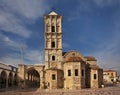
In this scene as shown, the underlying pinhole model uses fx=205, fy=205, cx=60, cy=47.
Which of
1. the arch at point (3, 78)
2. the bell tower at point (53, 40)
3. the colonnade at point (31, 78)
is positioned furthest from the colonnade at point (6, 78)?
the bell tower at point (53, 40)

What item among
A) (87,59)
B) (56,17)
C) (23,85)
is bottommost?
(23,85)

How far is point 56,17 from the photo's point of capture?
4894cm

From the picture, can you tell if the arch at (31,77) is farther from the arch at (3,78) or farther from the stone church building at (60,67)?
the arch at (3,78)

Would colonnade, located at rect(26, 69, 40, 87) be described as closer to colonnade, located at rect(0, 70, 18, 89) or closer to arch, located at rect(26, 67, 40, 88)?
arch, located at rect(26, 67, 40, 88)

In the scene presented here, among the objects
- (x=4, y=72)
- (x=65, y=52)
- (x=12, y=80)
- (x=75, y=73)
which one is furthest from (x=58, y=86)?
(x=12, y=80)

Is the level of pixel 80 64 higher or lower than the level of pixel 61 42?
lower

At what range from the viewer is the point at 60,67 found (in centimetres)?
4534

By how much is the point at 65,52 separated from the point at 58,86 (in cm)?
936

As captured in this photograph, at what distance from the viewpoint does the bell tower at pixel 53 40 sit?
4641 centimetres

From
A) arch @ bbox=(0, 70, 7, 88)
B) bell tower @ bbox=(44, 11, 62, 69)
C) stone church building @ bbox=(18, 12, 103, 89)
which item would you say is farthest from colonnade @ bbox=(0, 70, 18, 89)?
bell tower @ bbox=(44, 11, 62, 69)

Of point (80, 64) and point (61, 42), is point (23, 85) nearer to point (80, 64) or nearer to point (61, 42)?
point (61, 42)

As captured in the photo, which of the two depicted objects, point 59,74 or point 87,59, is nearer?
point 59,74

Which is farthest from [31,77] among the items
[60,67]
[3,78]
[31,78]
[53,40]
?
[60,67]

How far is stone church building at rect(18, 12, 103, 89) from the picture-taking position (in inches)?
1539
